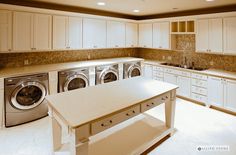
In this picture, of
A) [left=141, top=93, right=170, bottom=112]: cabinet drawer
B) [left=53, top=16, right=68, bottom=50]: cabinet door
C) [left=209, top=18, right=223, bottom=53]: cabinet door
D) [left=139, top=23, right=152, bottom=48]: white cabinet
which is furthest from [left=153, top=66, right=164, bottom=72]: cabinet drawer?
[left=53, top=16, right=68, bottom=50]: cabinet door

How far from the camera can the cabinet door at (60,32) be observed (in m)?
3.99

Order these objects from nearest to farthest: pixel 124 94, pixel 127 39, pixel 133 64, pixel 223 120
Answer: pixel 124 94 < pixel 223 120 < pixel 133 64 < pixel 127 39

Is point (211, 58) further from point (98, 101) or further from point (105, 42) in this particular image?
point (98, 101)

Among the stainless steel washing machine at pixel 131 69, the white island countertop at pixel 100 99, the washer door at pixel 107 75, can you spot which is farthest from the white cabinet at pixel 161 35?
the white island countertop at pixel 100 99

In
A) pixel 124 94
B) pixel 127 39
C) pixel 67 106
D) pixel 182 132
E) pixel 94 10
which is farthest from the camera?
pixel 127 39

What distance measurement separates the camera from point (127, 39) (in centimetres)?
561

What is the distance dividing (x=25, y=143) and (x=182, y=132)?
104 inches

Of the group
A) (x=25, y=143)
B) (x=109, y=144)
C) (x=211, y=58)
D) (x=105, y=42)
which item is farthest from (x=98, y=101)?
(x=211, y=58)

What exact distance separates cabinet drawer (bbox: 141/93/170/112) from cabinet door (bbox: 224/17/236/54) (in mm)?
2292

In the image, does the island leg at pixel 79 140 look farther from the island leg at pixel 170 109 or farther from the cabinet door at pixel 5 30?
the cabinet door at pixel 5 30

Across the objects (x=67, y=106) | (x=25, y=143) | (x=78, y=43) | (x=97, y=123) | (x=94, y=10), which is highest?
(x=94, y=10)

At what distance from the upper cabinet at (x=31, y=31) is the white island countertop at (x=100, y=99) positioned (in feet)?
6.47

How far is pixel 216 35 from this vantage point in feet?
13.3

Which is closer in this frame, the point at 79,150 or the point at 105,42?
the point at 79,150
